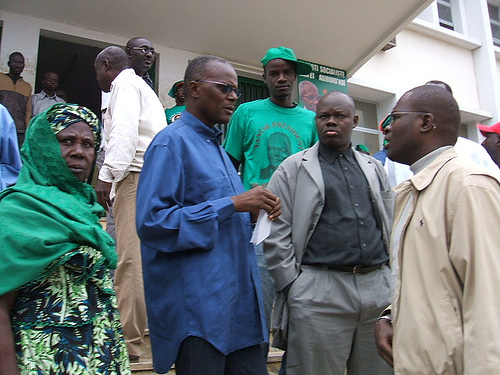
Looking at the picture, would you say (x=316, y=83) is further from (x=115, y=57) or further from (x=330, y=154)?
(x=330, y=154)

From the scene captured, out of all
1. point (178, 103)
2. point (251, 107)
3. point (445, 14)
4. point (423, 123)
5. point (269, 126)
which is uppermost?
point (445, 14)

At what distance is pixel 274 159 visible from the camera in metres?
3.31

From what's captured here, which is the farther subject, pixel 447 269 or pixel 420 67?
pixel 420 67

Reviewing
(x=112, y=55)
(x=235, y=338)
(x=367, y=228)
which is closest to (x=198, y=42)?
(x=112, y=55)

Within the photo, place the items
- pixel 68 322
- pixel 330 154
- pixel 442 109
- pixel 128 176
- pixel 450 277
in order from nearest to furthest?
pixel 450 277 → pixel 68 322 → pixel 442 109 → pixel 330 154 → pixel 128 176

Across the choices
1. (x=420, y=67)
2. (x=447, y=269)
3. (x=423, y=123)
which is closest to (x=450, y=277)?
(x=447, y=269)

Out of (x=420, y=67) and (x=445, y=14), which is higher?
(x=445, y=14)

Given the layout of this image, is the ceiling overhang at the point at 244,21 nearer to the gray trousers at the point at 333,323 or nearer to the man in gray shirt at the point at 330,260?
the man in gray shirt at the point at 330,260

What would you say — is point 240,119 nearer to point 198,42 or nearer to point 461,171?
point 461,171

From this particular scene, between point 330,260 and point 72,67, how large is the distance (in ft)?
30.1

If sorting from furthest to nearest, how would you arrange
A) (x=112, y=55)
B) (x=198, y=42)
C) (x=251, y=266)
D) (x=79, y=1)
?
(x=198, y=42)
(x=79, y=1)
(x=112, y=55)
(x=251, y=266)

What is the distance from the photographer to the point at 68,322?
1.75 meters

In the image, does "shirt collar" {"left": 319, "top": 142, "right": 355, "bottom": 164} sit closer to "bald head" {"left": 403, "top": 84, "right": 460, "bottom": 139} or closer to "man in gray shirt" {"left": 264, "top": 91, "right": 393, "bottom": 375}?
"man in gray shirt" {"left": 264, "top": 91, "right": 393, "bottom": 375}

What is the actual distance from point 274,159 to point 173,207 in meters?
1.40
